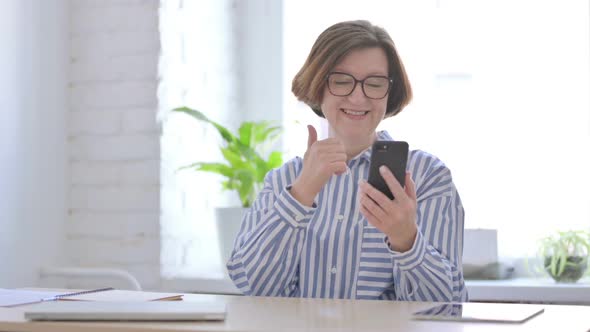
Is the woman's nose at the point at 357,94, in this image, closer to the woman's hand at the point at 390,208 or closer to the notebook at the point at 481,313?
the woman's hand at the point at 390,208

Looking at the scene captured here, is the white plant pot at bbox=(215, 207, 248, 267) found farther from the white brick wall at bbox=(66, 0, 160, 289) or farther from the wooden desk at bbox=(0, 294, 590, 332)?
the wooden desk at bbox=(0, 294, 590, 332)

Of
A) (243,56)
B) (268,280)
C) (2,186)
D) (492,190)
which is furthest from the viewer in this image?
(243,56)

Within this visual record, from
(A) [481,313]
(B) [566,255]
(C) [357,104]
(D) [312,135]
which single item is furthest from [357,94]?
(B) [566,255]

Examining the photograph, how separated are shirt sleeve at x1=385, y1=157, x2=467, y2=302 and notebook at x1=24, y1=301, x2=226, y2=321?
0.47 metres

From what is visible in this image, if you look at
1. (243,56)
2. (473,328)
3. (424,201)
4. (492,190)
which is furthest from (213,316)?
(243,56)

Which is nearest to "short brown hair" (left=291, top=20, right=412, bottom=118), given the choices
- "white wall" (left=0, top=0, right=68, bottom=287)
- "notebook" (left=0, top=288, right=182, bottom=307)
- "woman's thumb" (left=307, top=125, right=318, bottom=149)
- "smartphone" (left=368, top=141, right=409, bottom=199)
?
"woman's thumb" (left=307, top=125, right=318, bottom=149)

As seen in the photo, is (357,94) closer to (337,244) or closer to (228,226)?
(337,244)

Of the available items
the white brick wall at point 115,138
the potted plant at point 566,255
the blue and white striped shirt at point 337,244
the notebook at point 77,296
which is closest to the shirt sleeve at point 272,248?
the blue and white striped shirt at point 337,244

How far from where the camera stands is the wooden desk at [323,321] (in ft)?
4.14

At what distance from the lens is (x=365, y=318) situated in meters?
1.37

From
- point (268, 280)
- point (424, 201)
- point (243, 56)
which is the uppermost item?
point (243, 56)

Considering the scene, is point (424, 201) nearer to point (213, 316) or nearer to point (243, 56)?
point (213, 316)

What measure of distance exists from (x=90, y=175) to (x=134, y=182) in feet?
0.49

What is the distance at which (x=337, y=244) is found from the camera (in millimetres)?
1968
